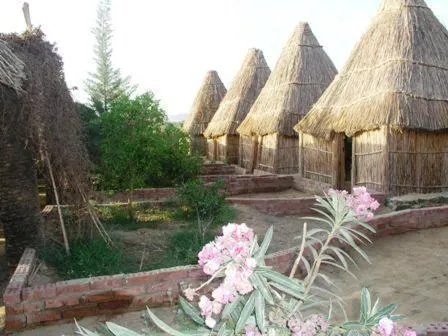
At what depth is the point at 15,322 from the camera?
4.24 m

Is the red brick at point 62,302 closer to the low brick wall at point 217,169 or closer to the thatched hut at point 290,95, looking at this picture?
the thatched hut at point 290,95

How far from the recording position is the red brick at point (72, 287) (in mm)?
4371

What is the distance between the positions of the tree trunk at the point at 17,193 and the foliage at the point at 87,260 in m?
0.38

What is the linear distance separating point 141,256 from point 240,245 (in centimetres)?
484

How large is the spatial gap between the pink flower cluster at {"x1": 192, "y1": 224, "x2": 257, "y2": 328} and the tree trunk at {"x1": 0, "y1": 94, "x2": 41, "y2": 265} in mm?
5031

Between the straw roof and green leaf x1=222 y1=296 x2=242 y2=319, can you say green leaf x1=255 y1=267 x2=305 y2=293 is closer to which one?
green leaf x1=222 y1=296 x2=242 y2=319

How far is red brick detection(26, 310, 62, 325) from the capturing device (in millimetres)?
4281

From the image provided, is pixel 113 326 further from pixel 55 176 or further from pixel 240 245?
pixel 55 176

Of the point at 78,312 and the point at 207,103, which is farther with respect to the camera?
the point at 207,103

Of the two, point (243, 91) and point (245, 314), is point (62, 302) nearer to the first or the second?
point (245, 314)

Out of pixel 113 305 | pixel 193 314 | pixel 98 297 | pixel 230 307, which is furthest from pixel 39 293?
pixel 230 307

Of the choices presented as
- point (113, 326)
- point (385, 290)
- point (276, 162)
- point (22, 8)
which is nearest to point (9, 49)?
point (22, 8)

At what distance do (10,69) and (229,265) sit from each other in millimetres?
4632

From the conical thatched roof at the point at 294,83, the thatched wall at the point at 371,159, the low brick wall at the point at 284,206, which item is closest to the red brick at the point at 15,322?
the low brick wall at the point at 284,206
